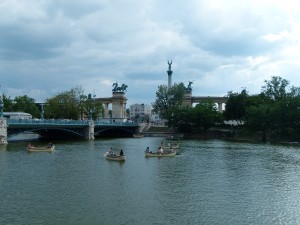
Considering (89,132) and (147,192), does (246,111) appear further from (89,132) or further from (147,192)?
(147,192)

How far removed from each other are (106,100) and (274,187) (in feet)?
450

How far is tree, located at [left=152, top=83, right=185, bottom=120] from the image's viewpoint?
135 meters

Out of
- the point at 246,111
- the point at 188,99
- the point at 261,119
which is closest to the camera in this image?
the point at 261,119

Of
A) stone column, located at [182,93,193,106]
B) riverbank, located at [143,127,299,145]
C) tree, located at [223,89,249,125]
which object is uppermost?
stone column, located at [182,93,193,106]

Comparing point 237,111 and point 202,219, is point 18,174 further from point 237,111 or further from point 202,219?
point 237,111

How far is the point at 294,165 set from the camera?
47.6 meters

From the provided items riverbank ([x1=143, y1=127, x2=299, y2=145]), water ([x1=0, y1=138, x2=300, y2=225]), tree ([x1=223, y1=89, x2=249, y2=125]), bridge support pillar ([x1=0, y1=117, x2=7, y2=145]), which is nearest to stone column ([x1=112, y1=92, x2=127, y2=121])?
riverbank ([x1=143, y1=127, x2=299, y2=145])

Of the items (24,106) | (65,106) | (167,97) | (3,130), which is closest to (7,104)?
(24,106)

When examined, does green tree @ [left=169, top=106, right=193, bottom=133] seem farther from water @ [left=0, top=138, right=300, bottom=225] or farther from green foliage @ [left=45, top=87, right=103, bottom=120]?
water @ [left=0, top=138, right=300, bottom=225]

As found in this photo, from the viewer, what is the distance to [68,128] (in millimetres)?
90500

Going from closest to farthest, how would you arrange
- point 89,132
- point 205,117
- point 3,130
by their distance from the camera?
point 3,130 → point 89,132 → point 205,117

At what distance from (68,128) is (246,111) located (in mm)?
45764

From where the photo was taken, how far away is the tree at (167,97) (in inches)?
5330

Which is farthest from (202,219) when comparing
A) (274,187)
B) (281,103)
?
(281,103)
